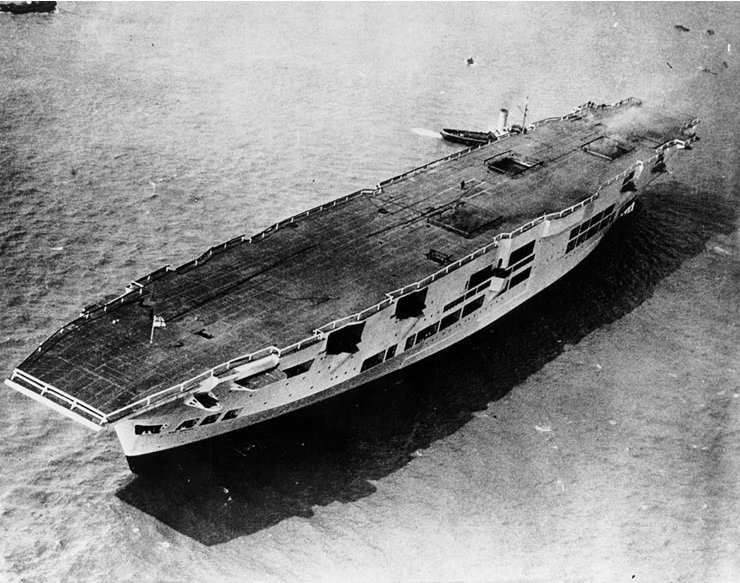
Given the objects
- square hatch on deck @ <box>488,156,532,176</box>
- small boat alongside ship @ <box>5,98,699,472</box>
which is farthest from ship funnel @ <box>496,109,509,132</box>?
square hatch on deck @ <box>488,156,532,176</box>

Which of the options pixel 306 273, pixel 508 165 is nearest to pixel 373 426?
pixel 306 273

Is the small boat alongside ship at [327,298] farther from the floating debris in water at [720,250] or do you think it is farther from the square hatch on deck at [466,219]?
the floating debris in water at [720,250]

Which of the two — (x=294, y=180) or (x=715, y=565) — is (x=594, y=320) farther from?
(x=294, y=180)

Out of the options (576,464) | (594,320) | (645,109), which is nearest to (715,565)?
(576,464)

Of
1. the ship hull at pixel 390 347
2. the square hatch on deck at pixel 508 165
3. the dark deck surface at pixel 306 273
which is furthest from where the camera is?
the square hatch on deck at pixel 508 165

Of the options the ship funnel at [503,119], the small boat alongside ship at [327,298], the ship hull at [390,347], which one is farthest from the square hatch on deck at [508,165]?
the ship funnel at [503,119]

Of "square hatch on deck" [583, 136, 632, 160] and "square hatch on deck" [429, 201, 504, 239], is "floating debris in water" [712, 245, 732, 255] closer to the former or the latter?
"square hatch on deck" [583, 136, 632, 160]
